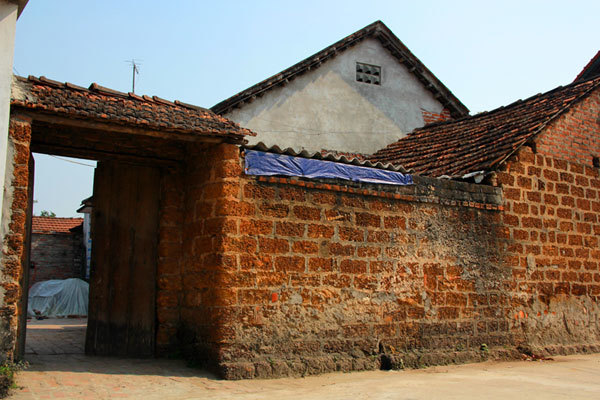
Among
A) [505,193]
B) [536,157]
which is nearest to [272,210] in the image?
[505,193]

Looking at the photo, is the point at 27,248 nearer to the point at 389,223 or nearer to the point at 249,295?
the point at 249,295

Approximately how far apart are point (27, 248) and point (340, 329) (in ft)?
12.9

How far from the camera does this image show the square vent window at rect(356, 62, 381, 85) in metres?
16.5

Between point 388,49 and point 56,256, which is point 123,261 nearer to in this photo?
point 388,49

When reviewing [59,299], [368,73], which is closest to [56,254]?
[59,299]

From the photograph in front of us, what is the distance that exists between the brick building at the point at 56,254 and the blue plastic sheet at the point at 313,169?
1591 cm

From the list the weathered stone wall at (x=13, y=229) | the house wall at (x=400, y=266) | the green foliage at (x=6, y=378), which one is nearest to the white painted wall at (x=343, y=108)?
the house wall at (x=400, y=266)

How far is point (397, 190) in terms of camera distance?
8375 millimetres

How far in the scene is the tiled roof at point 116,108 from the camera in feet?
20.2

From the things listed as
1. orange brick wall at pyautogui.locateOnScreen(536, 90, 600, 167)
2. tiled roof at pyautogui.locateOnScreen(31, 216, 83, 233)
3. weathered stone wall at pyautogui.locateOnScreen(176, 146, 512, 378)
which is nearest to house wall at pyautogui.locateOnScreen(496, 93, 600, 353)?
orange brick wall at pyautogui.locateOnScreen(536, 90, 600, 167)

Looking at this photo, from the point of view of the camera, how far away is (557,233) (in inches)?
392

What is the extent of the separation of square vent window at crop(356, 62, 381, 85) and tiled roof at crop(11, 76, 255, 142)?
383 inches

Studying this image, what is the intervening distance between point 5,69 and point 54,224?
18784 mm

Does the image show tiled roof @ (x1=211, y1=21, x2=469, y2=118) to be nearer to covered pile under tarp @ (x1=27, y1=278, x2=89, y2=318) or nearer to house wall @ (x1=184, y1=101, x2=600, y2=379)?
house wall @ (x1=184, y1=101, x2=600, y2=379)
